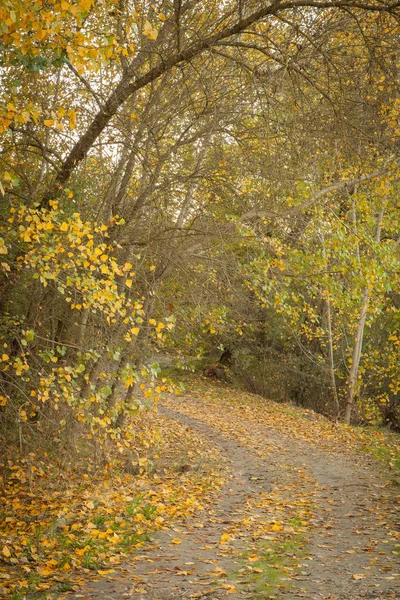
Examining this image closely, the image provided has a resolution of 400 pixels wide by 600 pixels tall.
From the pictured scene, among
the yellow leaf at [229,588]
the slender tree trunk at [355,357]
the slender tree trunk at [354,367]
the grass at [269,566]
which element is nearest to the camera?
the yellow leaf at [229,588]

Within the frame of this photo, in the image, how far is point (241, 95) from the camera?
28.7ft

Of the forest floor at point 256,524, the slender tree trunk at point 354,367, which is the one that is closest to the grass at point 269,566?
the forest floor at point 256,524

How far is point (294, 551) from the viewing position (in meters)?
6.33

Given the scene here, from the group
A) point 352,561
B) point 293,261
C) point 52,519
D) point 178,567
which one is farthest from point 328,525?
point 293,261

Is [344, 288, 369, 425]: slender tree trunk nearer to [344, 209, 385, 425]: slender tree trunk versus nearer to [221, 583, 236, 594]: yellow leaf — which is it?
[344, 209, 385, 425]: slender tree trunk

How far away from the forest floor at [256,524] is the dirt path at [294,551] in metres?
0.01

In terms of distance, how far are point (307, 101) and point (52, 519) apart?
208 inches

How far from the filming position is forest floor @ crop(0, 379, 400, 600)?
5199 millimetres

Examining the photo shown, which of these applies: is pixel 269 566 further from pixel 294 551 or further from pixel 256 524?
pixel 256 524

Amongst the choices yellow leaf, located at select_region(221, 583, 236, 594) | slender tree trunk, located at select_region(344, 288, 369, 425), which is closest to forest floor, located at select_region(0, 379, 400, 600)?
yellow leaf, located at select_region(221, 583, 236, 594)

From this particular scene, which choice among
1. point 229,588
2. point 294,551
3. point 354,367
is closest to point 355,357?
point 354,367

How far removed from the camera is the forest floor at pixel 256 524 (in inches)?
205

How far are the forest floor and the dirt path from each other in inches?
0.6

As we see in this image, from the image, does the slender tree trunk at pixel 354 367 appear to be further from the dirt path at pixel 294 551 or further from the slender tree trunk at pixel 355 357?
the dirt path at pixel 294 551
